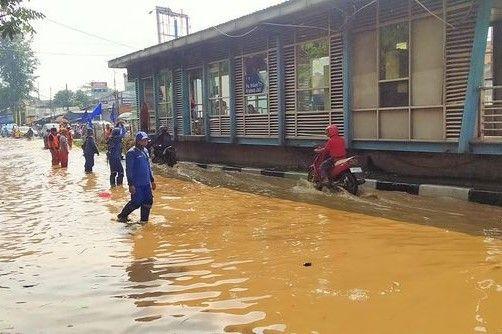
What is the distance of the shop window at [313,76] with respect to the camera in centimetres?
1280

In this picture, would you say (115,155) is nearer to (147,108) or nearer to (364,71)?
(364,71)

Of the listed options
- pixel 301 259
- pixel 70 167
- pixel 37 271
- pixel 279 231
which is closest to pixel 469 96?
pixel 279 231

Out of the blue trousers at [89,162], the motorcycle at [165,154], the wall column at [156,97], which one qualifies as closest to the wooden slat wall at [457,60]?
the motorcycle at [165,154]

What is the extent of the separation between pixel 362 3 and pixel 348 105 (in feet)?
7.39

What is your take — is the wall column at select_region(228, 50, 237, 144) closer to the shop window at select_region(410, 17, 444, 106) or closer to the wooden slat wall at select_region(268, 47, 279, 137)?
the wooden slat wall at select_region(268, 47, 279, 137)

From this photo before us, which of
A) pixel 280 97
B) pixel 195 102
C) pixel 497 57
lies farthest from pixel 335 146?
pixel 195 102

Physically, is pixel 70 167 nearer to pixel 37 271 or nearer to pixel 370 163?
pixel 370 163

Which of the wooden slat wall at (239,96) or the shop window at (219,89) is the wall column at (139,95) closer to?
the shop window at (219,89)

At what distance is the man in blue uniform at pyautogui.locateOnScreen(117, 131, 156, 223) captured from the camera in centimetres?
777

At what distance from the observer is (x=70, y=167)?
19.7 m

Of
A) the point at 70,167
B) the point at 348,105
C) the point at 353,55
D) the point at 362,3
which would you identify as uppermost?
the point at 362,3

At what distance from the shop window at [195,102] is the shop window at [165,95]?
1277mm

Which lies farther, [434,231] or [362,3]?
[362,3]

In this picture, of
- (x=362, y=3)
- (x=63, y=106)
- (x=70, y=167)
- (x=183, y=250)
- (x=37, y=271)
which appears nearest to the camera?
(x=37, y=271)
